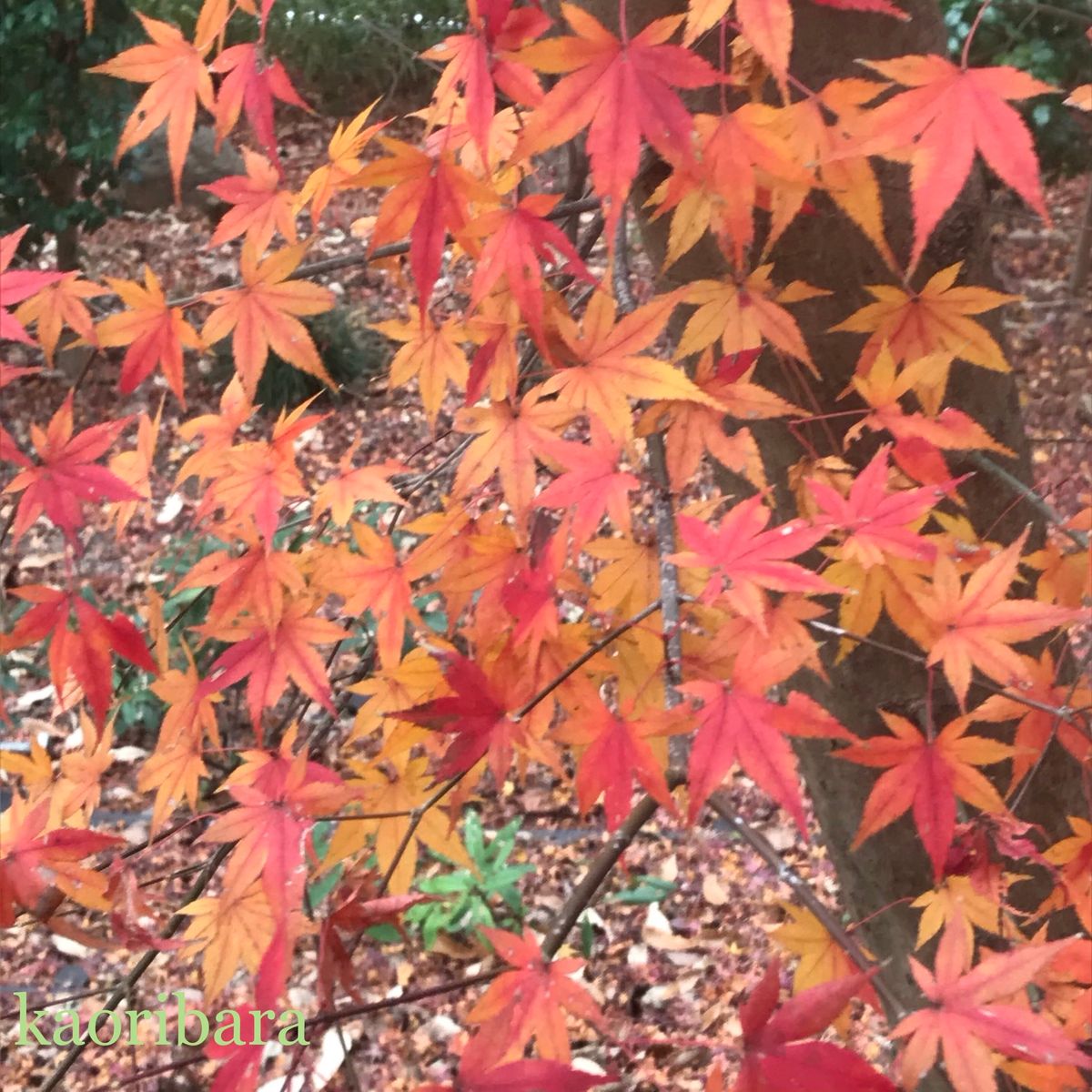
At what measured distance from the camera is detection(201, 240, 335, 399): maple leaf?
32.8 inches

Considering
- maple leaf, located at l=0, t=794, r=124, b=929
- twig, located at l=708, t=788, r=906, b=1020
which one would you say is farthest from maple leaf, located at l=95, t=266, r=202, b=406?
twig, located at l=708, t=788, r=906, b=1020

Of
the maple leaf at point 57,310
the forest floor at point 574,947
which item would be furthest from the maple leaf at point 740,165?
the forest floor at point 574,947

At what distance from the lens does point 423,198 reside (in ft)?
2.18

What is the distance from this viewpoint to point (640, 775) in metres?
0.57

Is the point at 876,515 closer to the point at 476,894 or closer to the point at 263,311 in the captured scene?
the point at 263,311

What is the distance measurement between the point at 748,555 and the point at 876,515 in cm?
11

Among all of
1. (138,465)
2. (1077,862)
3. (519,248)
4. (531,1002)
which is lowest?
(1077,862)

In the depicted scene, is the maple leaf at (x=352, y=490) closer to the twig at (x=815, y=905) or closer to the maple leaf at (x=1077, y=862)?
the twig at (x=815, y=905)

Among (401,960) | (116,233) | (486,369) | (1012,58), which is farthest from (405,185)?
(116,233)

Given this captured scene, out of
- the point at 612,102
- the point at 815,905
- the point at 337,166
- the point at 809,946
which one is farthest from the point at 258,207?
the point at 809,946

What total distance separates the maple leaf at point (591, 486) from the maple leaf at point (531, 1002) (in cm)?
27

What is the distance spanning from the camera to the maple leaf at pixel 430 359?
0.88m

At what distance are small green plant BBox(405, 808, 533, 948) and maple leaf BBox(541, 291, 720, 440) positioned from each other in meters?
1.45

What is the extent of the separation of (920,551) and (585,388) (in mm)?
255
